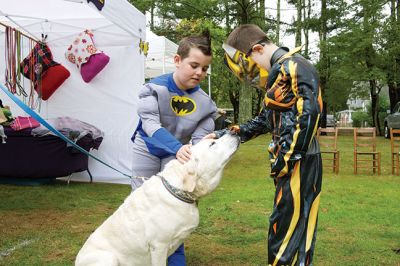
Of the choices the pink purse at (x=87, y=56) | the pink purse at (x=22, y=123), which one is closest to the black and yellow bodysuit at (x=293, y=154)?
the pink purse at (x=87, y=56)

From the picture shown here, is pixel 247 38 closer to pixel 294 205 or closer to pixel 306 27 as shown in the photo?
pixel 294 205

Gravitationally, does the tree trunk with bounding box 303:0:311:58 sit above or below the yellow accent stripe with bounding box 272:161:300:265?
above

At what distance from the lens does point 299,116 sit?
7.84ft

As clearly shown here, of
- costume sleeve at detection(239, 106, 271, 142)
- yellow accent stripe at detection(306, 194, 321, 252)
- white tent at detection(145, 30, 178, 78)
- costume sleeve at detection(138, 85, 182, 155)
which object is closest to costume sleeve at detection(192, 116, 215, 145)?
costume sleeve at detection(138, 85, 182, 155)

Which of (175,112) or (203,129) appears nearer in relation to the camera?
(175,112)

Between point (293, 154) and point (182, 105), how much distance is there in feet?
4.14

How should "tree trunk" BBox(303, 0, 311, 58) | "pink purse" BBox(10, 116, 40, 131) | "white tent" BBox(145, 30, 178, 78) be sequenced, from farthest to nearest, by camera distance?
"tree trunk" BBox(303, 0, 311, 58)
"white tent" BBox(145, 30, 178, 78)
"pink purse" BBox(10, 116, 40, 131)

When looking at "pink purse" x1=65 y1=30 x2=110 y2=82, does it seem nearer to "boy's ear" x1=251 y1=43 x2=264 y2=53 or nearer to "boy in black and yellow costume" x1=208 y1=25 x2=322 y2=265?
"boy in black and yellow costume" x1=208 y1=25 x2=322 y2=265

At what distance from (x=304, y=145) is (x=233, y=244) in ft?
9.63

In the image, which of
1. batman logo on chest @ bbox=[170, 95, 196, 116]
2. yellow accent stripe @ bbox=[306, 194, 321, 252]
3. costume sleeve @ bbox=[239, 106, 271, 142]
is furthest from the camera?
batman logo on chest @ bbox=[170, 95, 196, 116]

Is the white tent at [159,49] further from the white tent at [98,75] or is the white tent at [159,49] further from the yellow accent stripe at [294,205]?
the yellow accent stripe at [294,205]

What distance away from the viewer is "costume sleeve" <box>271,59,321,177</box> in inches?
93.7

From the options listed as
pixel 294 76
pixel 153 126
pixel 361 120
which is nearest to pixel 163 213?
pixel 153 126

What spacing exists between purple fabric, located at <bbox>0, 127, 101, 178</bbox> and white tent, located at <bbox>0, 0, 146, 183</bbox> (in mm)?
663
